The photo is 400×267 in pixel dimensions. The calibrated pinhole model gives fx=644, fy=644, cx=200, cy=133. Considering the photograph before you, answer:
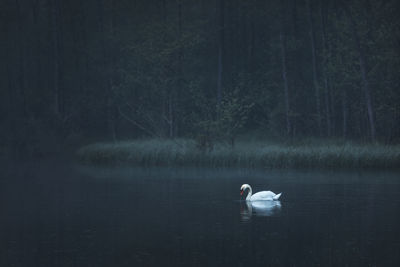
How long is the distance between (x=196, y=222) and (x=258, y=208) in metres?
4.51

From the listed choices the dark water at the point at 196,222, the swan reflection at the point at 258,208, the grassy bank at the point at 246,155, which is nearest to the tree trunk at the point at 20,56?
the grassy bank at the point at 246,155

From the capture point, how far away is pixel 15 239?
50.3ft

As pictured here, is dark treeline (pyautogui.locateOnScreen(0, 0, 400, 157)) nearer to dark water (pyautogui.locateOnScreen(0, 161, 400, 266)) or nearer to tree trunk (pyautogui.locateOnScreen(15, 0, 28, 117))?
tree trunk (pyautogui.locateOnScreen(15, 0, 28, 117))

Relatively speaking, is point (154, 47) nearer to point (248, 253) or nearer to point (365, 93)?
point (365, 93)

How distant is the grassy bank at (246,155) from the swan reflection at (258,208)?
1160 centimetres

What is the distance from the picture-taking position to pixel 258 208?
21.5m

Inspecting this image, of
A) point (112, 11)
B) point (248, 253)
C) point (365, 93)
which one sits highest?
point (112, 11)

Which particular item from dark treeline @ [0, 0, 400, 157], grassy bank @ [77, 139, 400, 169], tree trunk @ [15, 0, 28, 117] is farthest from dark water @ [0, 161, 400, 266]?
tree trunk @ [15, 0, 28, 117]

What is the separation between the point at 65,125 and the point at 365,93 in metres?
24.5

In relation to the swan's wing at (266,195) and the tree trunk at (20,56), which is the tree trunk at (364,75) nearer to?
the swan's wing at (266,195)

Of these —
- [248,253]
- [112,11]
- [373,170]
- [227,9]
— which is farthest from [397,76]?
[248,253]

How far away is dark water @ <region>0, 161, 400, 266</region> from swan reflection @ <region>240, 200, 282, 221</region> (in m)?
0.05

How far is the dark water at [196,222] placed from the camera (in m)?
13.6

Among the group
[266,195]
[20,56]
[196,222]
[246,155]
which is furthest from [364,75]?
[20,56]
